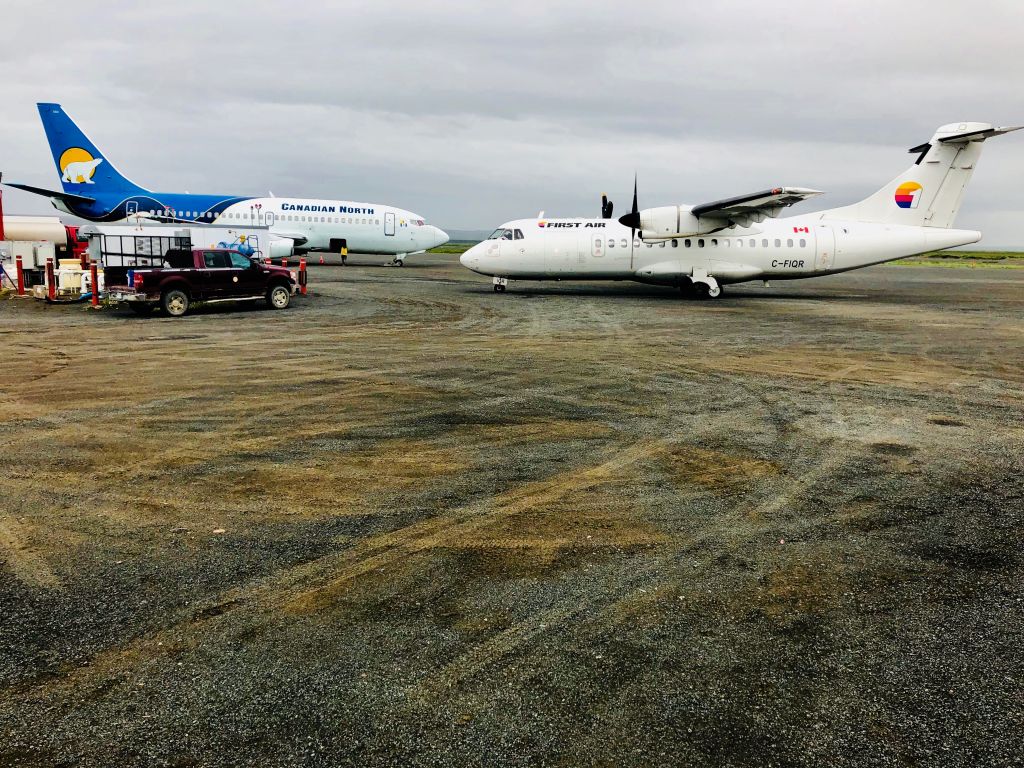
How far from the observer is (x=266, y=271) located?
21.3 metres

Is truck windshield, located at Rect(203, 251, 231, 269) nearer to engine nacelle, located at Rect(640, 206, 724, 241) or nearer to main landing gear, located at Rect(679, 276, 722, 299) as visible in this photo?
engine nacelle, located at Rect(640, 206, 724, 241)

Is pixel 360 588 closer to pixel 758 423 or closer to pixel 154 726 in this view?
pixel 154 726

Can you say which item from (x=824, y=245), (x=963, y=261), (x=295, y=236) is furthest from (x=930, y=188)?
(x=963, y=261)

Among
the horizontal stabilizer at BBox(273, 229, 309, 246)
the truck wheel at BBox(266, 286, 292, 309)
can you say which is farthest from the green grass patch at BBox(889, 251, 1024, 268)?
the truck wheel at BBox(266, 286, 292, 309)

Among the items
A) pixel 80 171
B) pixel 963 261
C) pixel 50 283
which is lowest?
pixel 50 283

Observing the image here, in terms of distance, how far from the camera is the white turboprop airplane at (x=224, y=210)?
34.6 meters

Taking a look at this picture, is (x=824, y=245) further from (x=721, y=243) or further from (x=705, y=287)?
(x=705, y=287)

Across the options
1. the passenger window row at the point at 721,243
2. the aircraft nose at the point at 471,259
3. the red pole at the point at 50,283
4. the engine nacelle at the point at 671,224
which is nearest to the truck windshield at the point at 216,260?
the red pole at the point at 50,283

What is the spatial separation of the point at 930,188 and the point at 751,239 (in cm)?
707

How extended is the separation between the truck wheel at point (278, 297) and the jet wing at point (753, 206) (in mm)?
14269

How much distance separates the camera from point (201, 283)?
20.0m

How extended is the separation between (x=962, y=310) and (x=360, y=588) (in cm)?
2597

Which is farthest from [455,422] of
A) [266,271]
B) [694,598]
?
[266,271]

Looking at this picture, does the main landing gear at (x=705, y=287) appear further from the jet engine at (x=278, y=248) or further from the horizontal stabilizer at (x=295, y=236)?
the horizontal stabilizer at (x=295, y=236)
